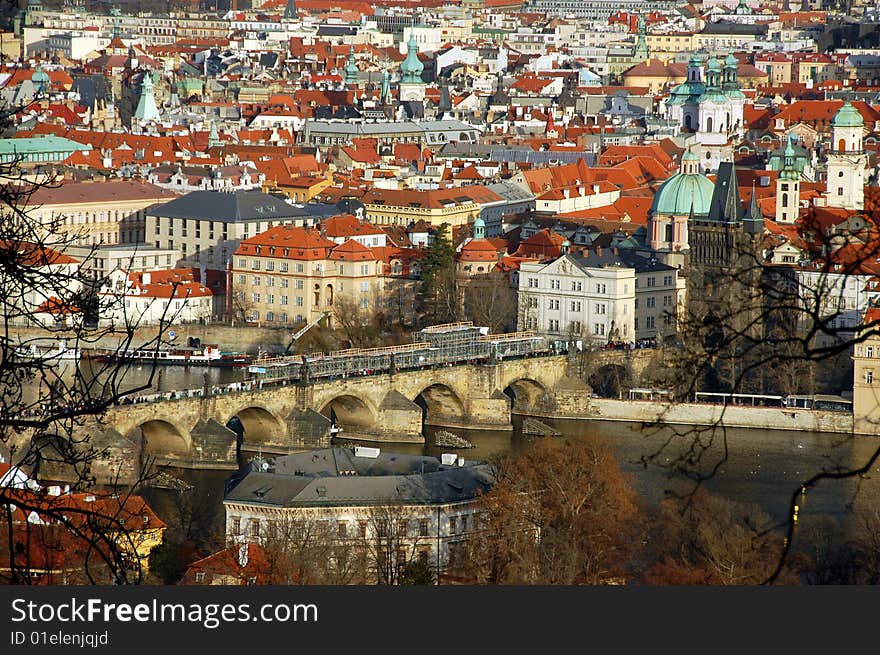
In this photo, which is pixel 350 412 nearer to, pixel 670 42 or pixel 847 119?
pixel 847 119

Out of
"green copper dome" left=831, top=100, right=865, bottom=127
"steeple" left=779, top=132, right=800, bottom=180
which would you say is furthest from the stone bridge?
"green copper dome" left=831, top=100, right=865, bottom=127

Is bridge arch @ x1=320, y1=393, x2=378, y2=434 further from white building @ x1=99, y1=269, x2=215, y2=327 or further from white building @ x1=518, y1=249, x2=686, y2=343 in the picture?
white building @ x1=99, y1=269, x2=215, y2=327

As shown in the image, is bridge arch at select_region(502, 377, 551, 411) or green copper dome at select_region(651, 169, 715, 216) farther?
green copper dome at select_region(651, 169, 715, 216)

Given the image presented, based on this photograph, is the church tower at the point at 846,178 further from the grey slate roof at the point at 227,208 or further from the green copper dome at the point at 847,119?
the grey slate roof at the point at 227,208

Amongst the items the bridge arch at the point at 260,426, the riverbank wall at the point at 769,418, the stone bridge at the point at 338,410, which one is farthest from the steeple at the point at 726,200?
the bridge arch at the point at 260,426

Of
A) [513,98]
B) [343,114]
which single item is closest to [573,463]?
[343,114]

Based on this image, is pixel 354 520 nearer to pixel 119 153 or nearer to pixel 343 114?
pixel 119 153
